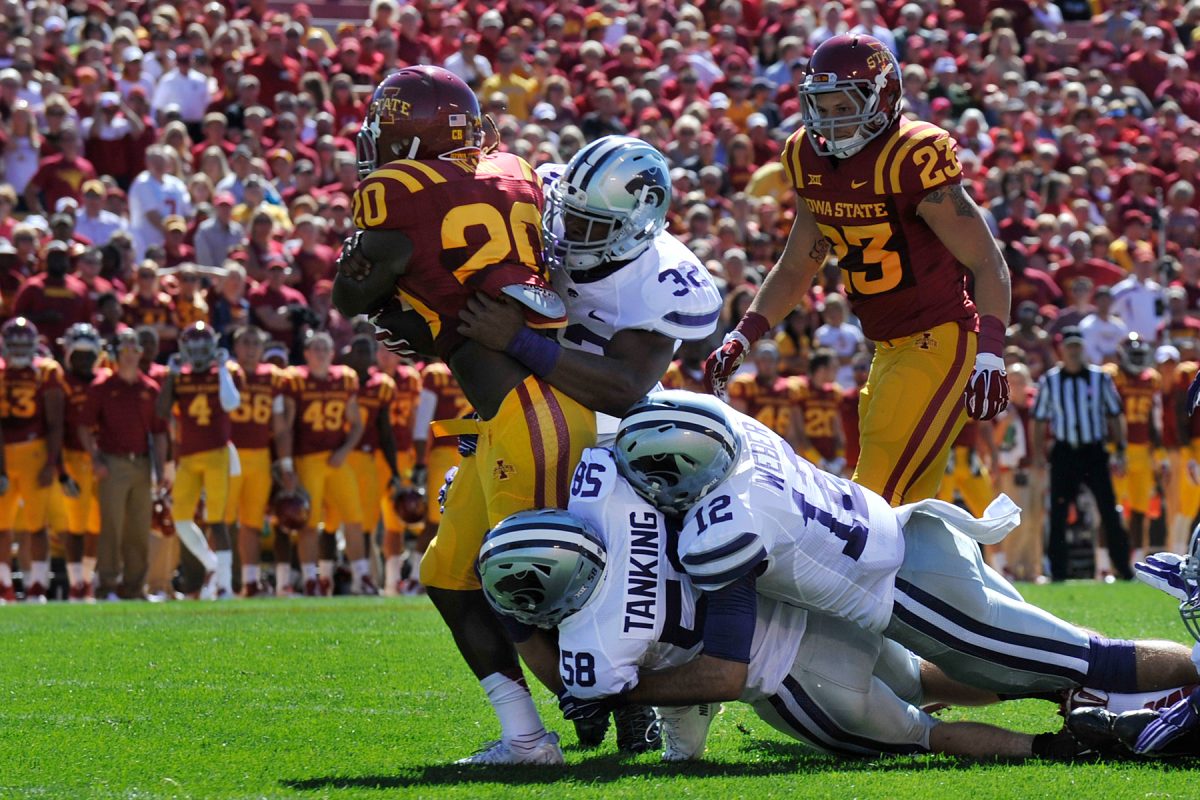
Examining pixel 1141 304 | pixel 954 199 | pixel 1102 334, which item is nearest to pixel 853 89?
pixel 954 199

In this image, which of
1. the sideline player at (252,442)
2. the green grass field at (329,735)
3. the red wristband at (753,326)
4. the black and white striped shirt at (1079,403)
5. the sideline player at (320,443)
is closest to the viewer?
the green grass field at (329,735)

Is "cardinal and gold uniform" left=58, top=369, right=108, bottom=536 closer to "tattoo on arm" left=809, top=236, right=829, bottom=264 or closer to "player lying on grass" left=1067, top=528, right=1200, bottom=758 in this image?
"tattoo on arm" left=809, top=236, right=829, bottom=264

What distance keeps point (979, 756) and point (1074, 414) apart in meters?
8.39

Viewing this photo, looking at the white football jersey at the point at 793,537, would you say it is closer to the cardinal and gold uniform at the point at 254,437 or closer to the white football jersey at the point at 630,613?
the white football jersey at the point at 630,613

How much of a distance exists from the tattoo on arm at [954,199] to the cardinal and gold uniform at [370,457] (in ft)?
22.9

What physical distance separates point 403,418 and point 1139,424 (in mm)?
5825

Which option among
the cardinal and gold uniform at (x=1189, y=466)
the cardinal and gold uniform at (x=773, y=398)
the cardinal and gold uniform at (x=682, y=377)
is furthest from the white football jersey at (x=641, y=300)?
the cardinal and gold uniform at (x=1189, y=466)

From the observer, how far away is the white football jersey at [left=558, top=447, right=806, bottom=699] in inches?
169

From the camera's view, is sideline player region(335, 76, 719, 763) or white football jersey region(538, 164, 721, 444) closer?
sideline player region(335, 76, 719, 763)

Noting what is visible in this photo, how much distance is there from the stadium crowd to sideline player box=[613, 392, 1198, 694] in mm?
7435

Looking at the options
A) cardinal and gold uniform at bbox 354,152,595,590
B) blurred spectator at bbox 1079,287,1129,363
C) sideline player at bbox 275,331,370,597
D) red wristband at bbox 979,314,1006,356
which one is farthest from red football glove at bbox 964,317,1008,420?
blurred spectator at bbox 1079,287,1129,363

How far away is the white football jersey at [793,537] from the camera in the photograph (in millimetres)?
4262

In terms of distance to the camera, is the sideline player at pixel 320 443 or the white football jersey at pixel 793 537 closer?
the white football jersey at pixel 793 537

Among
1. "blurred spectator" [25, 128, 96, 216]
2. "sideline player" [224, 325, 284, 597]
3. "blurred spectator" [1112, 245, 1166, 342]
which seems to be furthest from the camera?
"blurred spectator" [1112, 245, 1166, 342]
